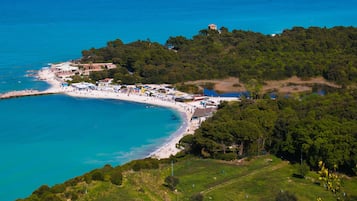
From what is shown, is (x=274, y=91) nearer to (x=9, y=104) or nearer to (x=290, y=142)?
(x=290, y=142)

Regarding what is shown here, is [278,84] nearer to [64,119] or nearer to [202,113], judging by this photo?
[202,113]

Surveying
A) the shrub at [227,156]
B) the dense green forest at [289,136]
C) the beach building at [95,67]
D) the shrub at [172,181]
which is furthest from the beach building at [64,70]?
the shrub at [172,181]

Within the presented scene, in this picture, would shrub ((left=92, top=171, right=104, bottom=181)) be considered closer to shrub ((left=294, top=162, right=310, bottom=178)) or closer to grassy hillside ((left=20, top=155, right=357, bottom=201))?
grassy hillside ((left=20, top=155, right=357, bottom=201))

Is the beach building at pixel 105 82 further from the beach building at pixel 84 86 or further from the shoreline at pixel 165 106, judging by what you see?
the shoreline at pixel 165 106

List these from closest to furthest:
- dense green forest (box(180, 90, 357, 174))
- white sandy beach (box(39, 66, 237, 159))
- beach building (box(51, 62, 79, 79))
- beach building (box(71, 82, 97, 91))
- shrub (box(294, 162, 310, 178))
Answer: shrub (box(294, 162, 310, 178)) → dense green forest (box(180, 90, 357, 174)) → white sandy beach (box(39, 66, 237, 159)) → beach building (box(71, 82, 97, 91)) → beach building (box(51, 62, 79, 79))

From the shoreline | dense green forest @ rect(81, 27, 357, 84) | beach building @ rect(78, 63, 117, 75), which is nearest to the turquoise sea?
the shoreline

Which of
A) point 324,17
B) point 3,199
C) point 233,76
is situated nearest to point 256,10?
point 324,17
